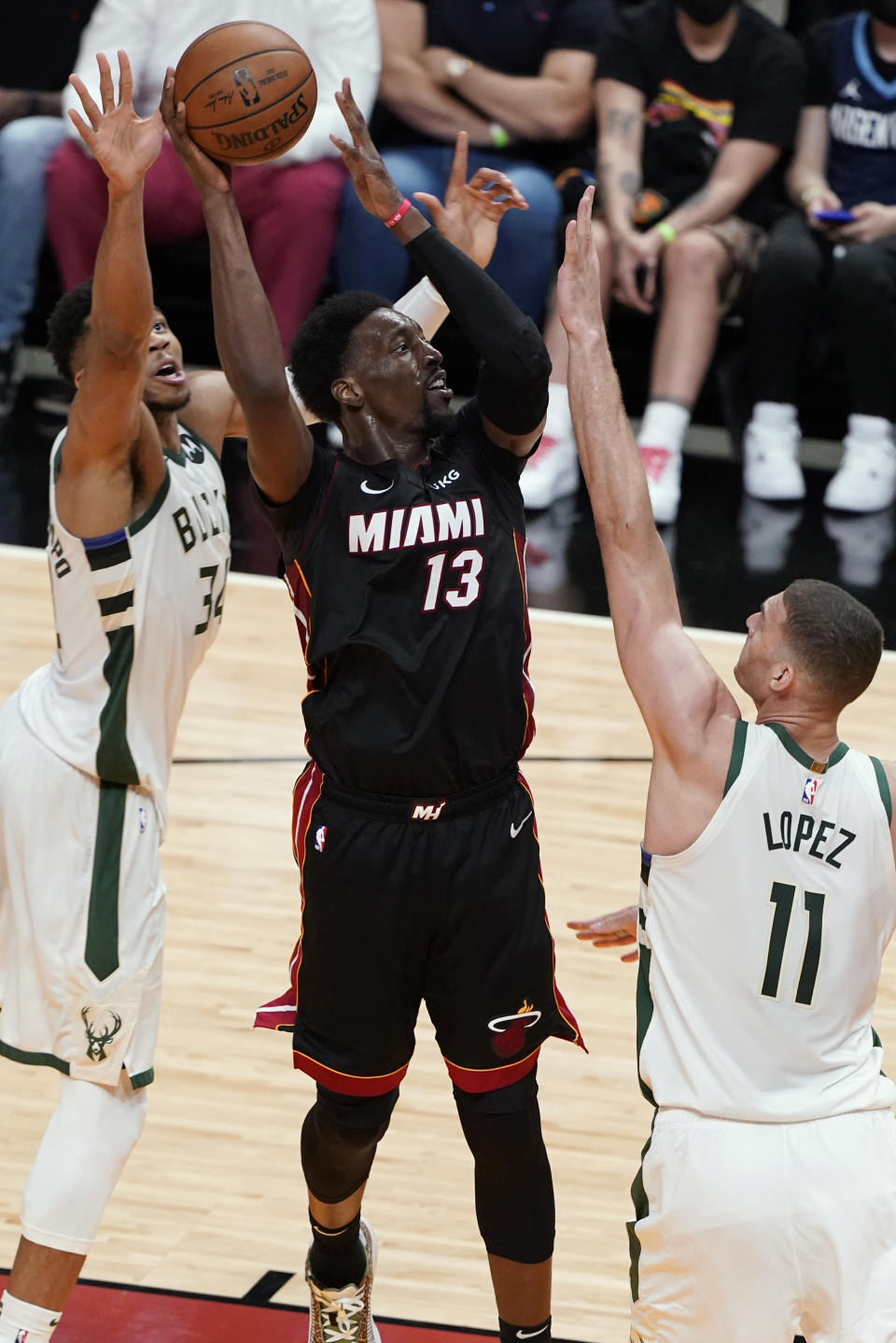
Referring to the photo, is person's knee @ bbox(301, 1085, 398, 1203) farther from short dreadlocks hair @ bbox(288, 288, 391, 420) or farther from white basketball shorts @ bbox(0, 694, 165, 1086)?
short dreadlocks hair @ bbox(288, 288, 391, 420)

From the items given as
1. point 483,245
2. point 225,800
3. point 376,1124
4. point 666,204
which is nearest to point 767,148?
point 666,204

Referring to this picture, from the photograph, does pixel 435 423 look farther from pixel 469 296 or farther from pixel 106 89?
pixel 106 89

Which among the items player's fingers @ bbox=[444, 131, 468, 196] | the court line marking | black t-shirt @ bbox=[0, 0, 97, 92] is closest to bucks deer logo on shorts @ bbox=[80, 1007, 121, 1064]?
player's fingers @ bbox=[444, 131, 468, 196]

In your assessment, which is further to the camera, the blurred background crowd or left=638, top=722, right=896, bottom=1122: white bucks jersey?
the blurred background crowd

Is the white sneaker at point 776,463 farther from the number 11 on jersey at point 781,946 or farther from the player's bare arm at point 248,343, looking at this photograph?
the number 11 on jersey at point 781,946

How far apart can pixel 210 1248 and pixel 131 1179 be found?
342mm

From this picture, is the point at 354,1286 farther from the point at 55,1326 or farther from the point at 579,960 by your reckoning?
the point at 579,960

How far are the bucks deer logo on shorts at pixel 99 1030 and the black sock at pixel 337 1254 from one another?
0.53 meters

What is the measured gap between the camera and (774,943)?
2994mm

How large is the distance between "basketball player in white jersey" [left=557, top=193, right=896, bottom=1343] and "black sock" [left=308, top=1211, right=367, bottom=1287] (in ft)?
2.50

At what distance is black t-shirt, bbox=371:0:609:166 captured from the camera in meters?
8.95

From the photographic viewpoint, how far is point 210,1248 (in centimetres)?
405

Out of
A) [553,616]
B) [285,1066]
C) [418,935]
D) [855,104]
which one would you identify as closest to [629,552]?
[418,935]

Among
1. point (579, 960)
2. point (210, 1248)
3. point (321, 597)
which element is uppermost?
point (321, 597)
